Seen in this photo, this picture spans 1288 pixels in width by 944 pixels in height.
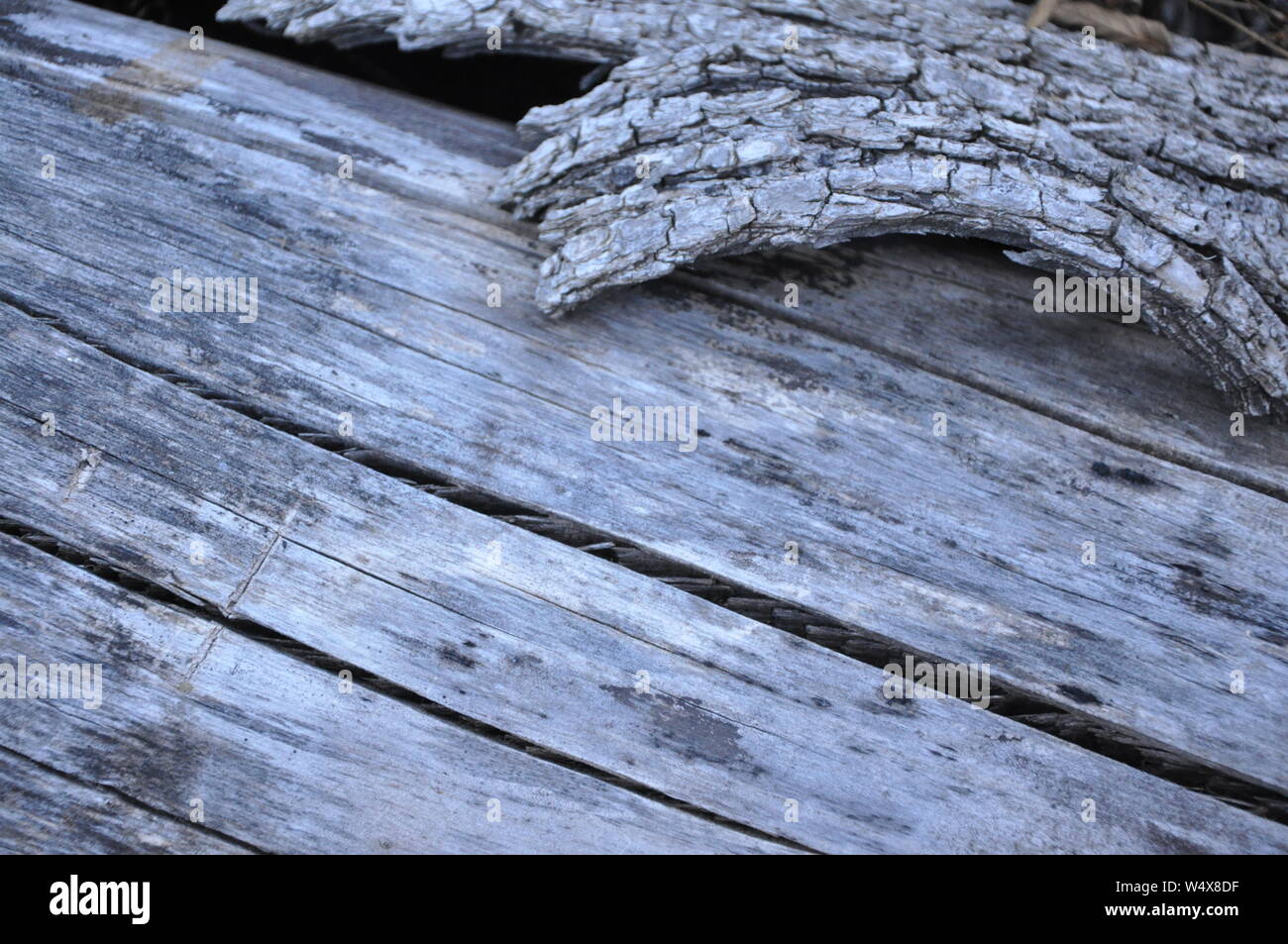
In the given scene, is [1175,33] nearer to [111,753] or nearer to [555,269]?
[555,269]

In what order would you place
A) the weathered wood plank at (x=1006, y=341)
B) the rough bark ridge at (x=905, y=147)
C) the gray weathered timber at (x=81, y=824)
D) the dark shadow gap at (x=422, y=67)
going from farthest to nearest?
the dark shadow gap at (x=422, y=67) → the weathered wood plank at (x=1006, y=341) → the rough bark ridge at (x=905, y=147) → the gray weathered timber at (x=81, y=824)

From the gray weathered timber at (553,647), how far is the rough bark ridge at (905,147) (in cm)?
76

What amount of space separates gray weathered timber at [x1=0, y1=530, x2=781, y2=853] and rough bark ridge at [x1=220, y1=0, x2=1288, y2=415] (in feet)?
3.67

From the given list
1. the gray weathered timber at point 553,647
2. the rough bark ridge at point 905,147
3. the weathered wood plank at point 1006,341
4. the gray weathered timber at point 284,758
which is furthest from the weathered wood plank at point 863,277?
the gray weathered timber at point 284,758

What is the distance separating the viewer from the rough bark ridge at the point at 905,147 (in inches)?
83.5

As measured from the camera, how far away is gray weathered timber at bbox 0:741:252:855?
191 cm

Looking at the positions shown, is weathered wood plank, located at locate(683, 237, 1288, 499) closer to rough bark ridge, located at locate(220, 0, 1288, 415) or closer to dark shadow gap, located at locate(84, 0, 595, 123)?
rough bark ridge, located at locate(220, 0, 1288, 415)

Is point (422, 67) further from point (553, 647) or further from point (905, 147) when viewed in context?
point (553, 647)

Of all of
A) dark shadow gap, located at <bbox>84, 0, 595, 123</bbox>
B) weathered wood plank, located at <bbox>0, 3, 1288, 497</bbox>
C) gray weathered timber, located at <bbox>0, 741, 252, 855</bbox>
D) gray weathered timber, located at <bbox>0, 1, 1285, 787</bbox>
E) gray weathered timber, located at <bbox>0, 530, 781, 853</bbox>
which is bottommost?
gray weathered timber, located at <bbox>0, 741, 252, 855</bbox>

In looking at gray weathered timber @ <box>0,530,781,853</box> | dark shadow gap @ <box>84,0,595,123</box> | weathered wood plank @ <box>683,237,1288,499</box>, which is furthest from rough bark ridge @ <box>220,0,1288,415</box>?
gray weathered timber @ <box>0,530,781,853</box>

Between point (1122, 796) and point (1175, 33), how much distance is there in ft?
7.00

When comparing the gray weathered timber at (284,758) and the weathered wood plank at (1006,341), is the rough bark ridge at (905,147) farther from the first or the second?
the gray weathered timber at (284,758)

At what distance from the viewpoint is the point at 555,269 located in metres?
2.24
